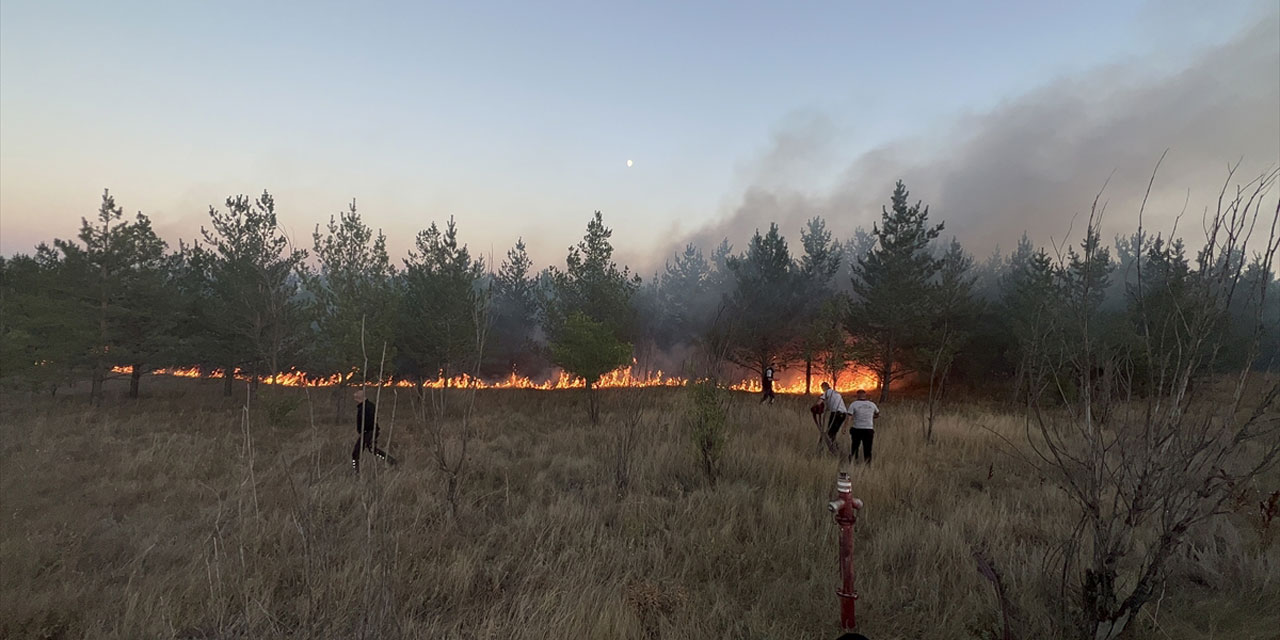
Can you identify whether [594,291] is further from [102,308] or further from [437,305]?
[102,308]

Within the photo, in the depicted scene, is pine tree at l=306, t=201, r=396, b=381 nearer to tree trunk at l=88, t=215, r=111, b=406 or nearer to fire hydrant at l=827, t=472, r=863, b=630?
tree trunk at l=88, t=215, r=111, b=406

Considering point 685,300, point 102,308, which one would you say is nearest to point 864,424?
point 102,308

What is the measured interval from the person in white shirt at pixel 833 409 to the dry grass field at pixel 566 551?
911 millimetres

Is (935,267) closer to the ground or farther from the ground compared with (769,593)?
farther from the ground

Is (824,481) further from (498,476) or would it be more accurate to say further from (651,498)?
(498,476)

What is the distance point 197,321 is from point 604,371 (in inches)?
735

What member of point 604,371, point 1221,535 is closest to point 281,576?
point 1221,535

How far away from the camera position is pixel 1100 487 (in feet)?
10.3

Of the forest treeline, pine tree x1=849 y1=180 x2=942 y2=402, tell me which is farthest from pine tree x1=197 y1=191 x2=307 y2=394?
pine tree x1=849 y1=180 x2=942 y2=402

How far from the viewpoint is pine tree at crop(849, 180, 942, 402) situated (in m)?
24.0

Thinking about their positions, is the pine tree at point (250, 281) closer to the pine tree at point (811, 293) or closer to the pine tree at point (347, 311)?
the pine tree at point (347, 311)

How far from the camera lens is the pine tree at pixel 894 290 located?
2395cm

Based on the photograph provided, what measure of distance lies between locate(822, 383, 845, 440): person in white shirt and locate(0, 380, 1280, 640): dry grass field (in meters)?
0.91

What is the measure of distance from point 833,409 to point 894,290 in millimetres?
16482
